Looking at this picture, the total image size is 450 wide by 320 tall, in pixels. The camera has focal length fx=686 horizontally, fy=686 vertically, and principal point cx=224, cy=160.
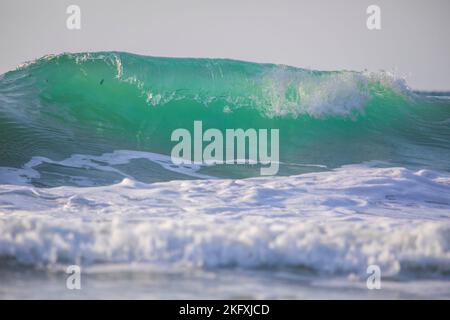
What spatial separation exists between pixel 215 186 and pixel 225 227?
2.04 meters

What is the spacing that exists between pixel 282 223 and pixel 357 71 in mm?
8054

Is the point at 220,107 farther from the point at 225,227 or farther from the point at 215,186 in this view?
the point at 225,227

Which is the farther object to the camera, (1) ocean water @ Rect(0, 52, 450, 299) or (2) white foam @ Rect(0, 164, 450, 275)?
(2) white foam @ Rect(0, 164, 450, 275)

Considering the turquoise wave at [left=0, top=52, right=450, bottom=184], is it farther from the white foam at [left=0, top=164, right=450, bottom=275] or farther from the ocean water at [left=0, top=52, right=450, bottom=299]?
the white foam at [left=0, top=164, right=450, bottom=275]

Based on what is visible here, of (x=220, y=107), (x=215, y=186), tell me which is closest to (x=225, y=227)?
(x=215, y=186)

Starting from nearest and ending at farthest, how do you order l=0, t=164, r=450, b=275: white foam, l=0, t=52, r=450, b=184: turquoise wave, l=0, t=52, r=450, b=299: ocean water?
l=0, t=52, r=450, b=299: ocean water, l=0, t=164, r=450, b=275: white foam, l=0, t=52, r=450, b=184: turquoise wave

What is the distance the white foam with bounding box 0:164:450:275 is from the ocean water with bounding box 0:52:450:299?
0.6 inches

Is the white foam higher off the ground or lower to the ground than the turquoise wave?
lower

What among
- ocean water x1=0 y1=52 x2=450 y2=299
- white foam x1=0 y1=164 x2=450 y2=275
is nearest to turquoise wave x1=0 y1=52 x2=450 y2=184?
ocean water x1=0 y1=52 x2=450 y2=299

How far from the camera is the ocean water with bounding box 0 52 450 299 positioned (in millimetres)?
4500

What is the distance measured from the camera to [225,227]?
16.8 feet

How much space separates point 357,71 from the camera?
12.8 m

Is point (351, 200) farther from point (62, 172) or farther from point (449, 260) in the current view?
point (62, 172)
